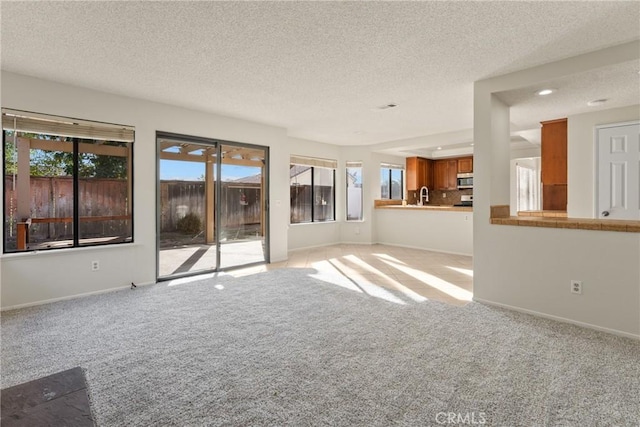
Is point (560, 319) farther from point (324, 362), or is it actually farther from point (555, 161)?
point (555, 161)

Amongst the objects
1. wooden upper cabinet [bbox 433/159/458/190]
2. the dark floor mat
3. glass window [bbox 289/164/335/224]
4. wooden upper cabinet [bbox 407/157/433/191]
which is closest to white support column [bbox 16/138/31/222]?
the dark floor mat

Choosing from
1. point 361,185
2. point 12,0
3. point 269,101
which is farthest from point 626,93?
point 12,0

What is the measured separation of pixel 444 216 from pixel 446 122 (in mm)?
2190

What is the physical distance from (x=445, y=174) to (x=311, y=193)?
406cm

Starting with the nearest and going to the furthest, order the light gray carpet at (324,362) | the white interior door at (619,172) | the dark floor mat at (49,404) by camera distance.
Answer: the dark floor mat at (49,404) → the light gray carpet at (324,362) → the white interior door at (619,172)

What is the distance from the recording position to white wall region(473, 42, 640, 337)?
2.73 meters

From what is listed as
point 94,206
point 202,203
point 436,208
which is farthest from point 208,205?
point 436,208

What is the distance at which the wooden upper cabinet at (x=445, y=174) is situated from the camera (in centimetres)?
884

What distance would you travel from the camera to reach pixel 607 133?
4289 millimetres

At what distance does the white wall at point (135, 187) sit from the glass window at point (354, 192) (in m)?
3.35

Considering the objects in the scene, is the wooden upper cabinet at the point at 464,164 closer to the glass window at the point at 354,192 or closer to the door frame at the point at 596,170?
the glass window at the point at 354,192

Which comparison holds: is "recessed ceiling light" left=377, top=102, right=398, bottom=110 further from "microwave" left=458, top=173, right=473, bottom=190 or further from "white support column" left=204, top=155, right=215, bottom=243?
"microwave" left=458, top=173, right=473, bottom=190

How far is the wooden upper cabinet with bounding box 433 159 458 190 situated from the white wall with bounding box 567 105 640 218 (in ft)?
13.8

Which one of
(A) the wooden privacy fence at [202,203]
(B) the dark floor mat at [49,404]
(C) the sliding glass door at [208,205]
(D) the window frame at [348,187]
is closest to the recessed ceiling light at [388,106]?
(C) the sliding glass door at [208,205]
